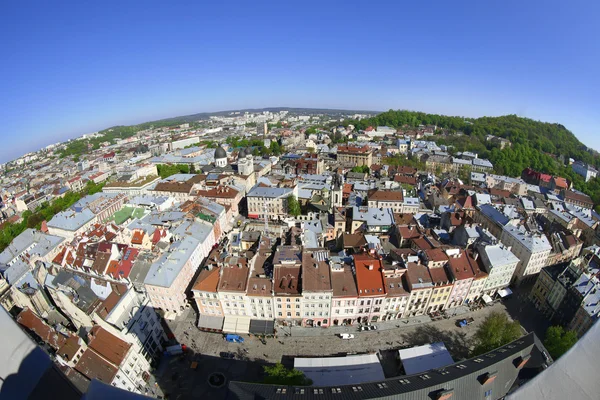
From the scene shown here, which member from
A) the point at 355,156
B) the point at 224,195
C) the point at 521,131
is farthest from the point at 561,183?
the point at 224,195

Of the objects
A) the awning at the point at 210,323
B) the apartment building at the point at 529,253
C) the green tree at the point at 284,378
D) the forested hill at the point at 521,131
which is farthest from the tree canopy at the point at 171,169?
the forested hill at the point at 521,131

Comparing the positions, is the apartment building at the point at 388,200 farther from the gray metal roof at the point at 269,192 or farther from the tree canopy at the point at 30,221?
the tree canopy at the point at 30,221

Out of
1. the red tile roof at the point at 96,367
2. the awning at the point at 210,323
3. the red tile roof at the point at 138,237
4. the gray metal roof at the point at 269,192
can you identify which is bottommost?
the awning at the point at 210,323

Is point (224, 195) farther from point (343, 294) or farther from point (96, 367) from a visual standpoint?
point (96, 367)

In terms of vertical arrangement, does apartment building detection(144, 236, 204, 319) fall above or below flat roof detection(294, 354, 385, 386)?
above

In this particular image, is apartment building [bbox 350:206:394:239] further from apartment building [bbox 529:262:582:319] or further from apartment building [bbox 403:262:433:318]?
apartment building [bbox 529:262:582:319]

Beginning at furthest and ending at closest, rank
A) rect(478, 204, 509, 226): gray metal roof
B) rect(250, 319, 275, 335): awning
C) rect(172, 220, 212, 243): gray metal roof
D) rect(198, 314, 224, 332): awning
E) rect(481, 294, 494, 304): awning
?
1. rect(478, 204, 509, 226): gray metal roof
2. rect(172, 220, 212, 243): gray metal roof
3. rect(481, 294, 494, 304): awning
4. rect(198, 314, 224, 332): awning
5. rect(250, 319, 275, 335): awning

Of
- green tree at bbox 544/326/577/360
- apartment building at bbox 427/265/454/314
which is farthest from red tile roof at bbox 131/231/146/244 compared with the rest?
green tree at bbox 544/326/577/360
